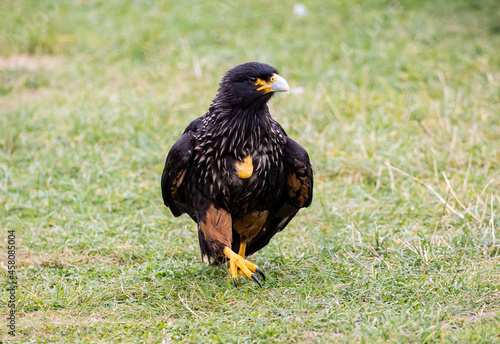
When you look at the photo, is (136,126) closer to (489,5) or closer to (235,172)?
(235,172)

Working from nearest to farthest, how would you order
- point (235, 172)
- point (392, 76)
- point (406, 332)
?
1. point (406, 332)
2. point (235, 172)
3. point (392, 76)

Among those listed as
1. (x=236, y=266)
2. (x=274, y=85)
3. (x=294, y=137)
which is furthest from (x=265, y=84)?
(x=294, y=137)

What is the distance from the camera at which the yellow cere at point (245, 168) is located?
3.83m

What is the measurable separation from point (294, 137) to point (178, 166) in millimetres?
2596

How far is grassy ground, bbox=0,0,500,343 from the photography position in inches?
139

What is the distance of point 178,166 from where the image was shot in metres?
3.90

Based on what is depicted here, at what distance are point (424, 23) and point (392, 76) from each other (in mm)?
1932

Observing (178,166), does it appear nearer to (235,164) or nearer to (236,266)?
(235,164)

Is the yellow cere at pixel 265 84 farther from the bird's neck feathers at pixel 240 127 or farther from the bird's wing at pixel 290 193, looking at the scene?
the bird's wing at pixel 290 193

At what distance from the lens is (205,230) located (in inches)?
153

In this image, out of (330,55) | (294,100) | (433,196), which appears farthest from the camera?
(330,55)

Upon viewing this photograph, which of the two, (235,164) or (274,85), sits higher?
(274,85)

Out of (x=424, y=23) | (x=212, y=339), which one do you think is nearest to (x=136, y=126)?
(x=212, y=339)

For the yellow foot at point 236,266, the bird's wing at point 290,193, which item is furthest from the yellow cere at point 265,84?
the yellow foot at point 236,266
